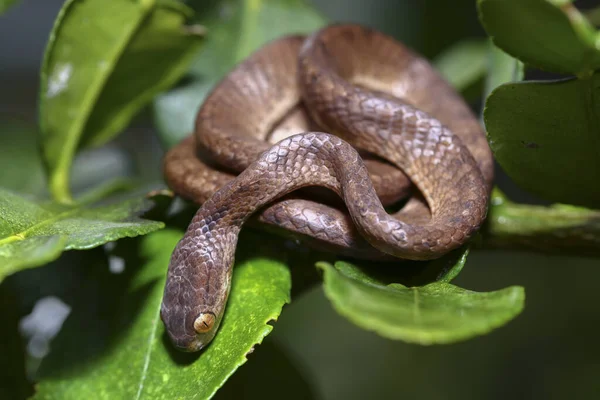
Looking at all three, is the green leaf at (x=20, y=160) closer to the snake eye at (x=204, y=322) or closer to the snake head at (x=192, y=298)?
the snake head at (x=192, y=298)

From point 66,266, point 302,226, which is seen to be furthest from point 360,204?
point 66,266

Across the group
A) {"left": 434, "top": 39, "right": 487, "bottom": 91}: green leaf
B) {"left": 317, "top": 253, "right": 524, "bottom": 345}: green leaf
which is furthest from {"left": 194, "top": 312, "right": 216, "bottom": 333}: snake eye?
{"left": 434, "top": 39, "right": 487, "bottom": 91}: green leaf

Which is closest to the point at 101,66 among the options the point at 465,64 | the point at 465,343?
the point at 465,64

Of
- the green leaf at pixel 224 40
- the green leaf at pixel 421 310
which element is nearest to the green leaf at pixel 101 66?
the green leaf at pixel 224 40

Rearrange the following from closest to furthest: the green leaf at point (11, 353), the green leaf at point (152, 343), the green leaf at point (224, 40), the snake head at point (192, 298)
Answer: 1. the green leaf at point (152, 343)
2. the snake head at point (192, 298)
3. the green leaf at point (11, 353)
4. the green leaf at point (224, 40)

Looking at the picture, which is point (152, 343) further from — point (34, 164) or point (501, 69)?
point (34, 164)

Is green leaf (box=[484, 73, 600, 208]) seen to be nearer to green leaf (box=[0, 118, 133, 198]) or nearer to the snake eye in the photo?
the snake eye

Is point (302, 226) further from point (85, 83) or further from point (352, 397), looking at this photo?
point (352, 397)
